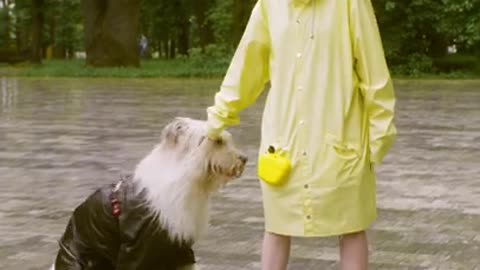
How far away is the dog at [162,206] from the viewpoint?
177 inches

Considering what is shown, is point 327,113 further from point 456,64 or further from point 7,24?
point 7,24

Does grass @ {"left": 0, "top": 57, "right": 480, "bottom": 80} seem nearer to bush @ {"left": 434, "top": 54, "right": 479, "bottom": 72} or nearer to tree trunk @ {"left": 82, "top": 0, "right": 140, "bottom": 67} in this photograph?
tree trunk @ {"left": 82, "top": 0, "right": 140, "bottom": 67}

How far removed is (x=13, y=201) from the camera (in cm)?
856

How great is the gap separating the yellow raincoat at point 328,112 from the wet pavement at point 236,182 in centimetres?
189

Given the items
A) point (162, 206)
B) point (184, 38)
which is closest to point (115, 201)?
point (162, 206)

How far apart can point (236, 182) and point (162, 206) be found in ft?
15.9

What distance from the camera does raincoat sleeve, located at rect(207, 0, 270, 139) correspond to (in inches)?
175

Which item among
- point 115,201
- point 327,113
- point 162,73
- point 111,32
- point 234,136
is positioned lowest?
point 162,73

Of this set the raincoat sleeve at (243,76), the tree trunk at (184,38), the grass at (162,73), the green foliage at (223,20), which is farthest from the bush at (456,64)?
the raincoat sleeve at (243,76)

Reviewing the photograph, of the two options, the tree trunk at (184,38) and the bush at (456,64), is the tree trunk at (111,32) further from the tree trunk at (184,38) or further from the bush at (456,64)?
the tree trunk at (184,38)

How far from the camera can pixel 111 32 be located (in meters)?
33.0

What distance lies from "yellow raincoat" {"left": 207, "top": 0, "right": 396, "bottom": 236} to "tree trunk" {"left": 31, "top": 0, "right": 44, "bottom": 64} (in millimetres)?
37743

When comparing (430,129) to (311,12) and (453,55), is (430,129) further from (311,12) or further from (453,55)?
(453,55)

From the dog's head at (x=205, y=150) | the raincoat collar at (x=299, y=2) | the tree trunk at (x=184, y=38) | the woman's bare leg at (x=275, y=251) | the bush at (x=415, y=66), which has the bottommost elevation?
the tree trunk at (x=184, y=38)
